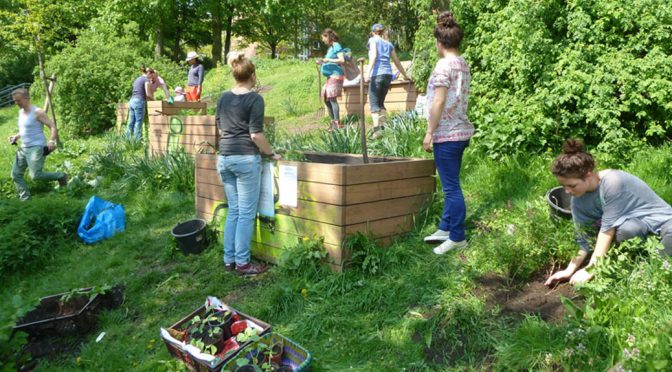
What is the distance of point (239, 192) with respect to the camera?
4547mm

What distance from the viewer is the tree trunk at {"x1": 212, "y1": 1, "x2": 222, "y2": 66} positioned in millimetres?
29547

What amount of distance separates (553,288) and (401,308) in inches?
38.4

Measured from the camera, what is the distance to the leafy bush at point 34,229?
5.78m

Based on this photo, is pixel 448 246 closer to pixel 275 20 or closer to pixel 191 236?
pixel 191 236

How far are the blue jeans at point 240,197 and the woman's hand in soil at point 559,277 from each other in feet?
7.90

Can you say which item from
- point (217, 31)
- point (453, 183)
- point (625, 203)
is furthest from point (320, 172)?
point (217, 31)

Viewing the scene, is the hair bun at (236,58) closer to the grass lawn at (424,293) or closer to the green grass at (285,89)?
the grass lawn at (424,293)

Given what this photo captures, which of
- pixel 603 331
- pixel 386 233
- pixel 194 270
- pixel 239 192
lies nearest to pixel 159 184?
pixel 194 270

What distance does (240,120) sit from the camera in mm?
4359

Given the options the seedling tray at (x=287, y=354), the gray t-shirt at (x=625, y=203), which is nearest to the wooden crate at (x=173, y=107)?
the seedling tray at (x=287, y=354)

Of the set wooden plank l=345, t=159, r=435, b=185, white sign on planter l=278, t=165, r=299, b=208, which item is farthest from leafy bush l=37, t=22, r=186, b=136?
wooden plank l=345, t=159, r=435, b=185

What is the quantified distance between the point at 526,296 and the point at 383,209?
135 centimetres

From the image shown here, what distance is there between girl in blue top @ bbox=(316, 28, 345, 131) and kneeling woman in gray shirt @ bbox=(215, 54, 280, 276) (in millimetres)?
3689

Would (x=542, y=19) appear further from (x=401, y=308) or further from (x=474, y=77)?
(x=401, y=308)
